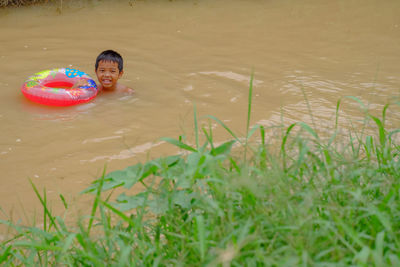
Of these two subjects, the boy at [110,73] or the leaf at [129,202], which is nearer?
the leaf at [129,202]

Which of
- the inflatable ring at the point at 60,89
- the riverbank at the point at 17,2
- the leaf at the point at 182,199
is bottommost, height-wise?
the inflatable ring at the point at 60,89

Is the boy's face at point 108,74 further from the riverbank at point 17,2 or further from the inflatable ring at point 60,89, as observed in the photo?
the riverbank at point 17,2

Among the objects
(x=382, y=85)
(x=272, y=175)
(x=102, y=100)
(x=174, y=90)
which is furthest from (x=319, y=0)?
(x=272, y=175)

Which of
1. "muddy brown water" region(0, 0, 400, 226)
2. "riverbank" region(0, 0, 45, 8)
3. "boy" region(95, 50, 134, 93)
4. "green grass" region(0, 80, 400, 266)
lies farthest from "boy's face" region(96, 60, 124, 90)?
"riverbank" region(0, 0, 45, 8)

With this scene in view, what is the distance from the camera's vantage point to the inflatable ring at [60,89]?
17.5 ft

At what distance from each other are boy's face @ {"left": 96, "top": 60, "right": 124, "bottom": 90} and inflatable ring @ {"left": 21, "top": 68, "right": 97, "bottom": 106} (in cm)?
16

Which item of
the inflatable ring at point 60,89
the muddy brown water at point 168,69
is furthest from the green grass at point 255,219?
the inflatable ring at point 60,89

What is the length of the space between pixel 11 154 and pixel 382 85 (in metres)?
3.97

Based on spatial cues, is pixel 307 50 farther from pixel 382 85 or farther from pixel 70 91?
pixel 70 91

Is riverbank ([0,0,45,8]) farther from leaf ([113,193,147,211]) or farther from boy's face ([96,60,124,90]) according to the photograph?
leaf ([113,193,147,211])

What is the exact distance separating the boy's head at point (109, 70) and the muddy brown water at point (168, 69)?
0.16 m

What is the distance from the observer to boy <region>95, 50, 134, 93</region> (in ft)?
18.9

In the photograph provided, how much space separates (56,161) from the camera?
427cm

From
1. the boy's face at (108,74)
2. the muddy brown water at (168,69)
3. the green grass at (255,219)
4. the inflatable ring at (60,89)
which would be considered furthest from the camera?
the boy's face at (108,74)
